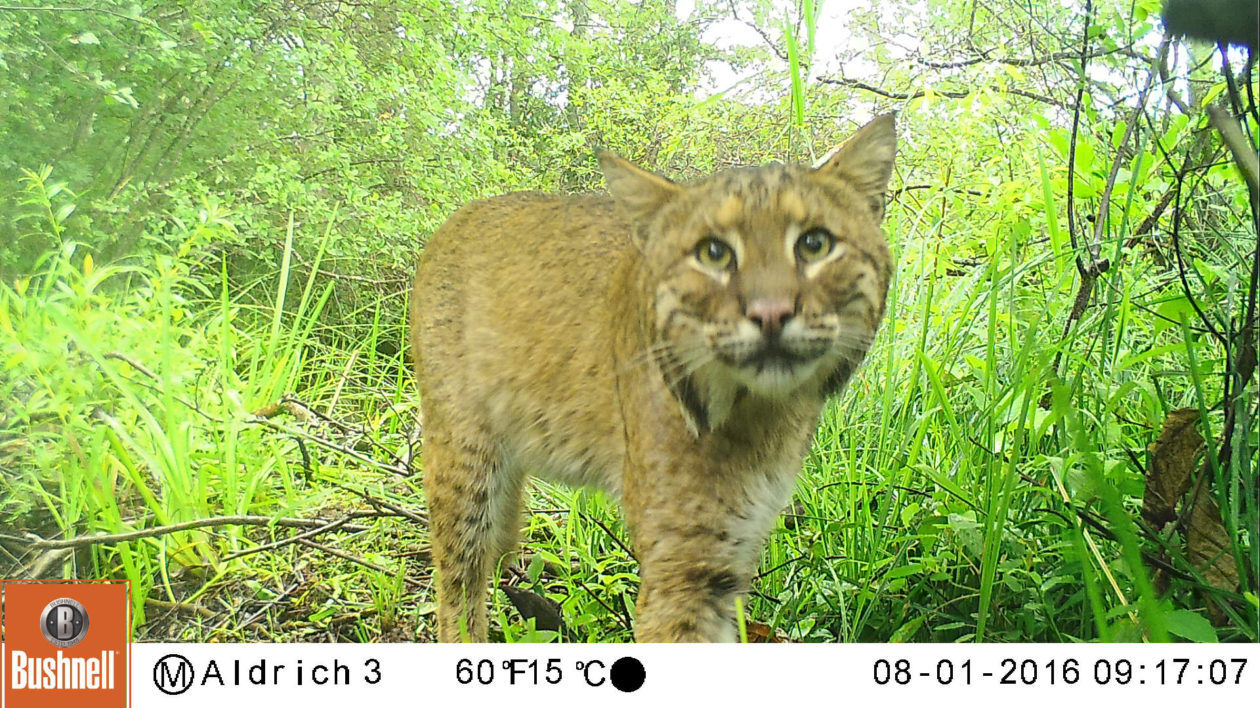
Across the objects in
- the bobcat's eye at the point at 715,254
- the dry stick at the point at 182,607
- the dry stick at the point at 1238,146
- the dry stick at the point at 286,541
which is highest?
the dry stick at the point at 1238,146

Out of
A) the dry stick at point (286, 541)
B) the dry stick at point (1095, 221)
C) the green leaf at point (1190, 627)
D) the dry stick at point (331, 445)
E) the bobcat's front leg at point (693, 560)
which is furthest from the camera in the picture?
the dry stick at point (331, 445)

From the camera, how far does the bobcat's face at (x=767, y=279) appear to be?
970 millimetres

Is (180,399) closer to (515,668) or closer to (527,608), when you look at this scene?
(527,608)

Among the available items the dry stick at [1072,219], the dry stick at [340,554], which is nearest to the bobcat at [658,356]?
the dry stick at [340,554]

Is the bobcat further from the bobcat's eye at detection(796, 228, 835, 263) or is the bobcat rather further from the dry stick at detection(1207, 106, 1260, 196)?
the dry stick at detection(1207, 106, 1260, 196)

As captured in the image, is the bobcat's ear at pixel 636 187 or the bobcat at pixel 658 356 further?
the bobcat's ear at pixel 636 187

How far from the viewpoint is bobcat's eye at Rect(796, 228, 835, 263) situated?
105 cm

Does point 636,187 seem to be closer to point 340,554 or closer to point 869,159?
point 869,159

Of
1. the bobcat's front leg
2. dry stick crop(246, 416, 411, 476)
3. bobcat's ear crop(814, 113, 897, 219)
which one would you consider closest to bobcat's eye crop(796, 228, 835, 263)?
bobcat's ear crop(814, 113, 897, 219)

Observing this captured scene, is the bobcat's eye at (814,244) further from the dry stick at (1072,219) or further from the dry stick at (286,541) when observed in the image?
the dry stick at (286,541)

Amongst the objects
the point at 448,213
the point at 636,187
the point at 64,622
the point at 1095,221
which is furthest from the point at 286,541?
the point at 1095,221

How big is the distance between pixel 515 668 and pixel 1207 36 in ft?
3.73

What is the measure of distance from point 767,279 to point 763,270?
21mm

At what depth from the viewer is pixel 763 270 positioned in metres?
1.01
